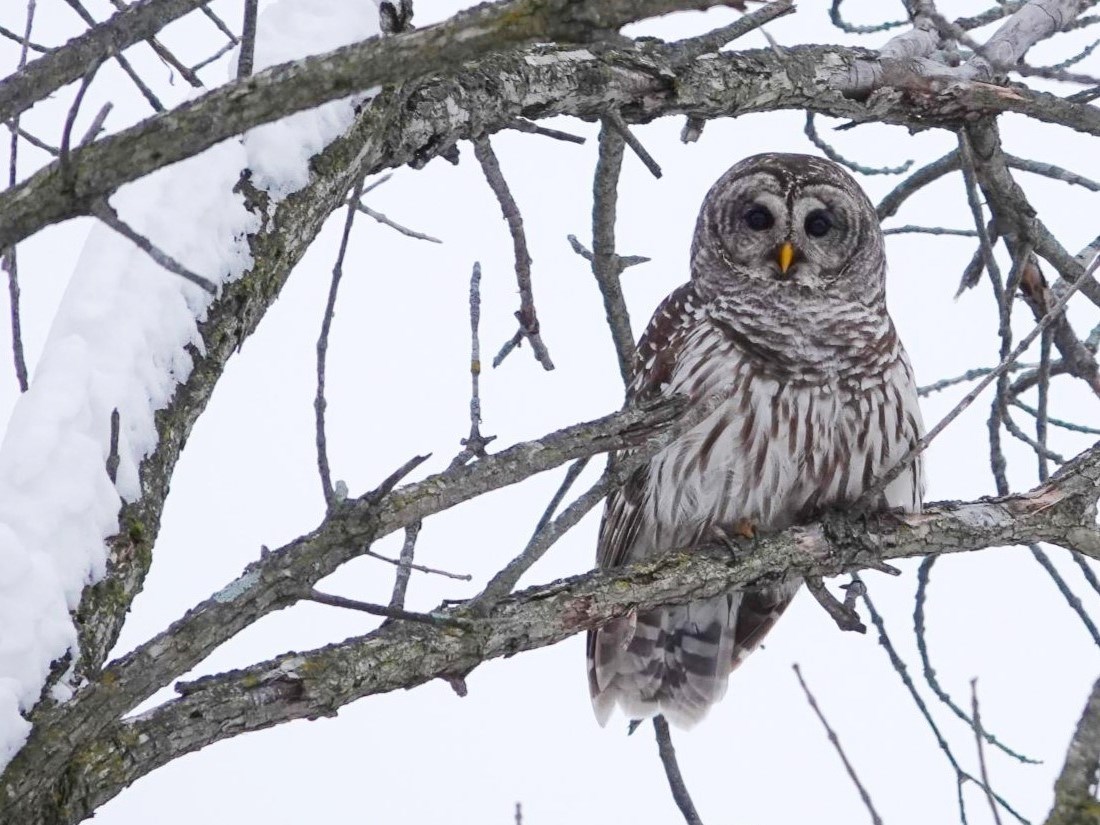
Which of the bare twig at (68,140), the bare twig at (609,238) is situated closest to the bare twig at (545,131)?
the bare twig at (609,238)

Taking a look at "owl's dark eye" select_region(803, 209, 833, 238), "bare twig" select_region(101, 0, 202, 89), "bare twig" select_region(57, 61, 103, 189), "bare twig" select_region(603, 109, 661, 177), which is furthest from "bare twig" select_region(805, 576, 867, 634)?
"bare twig" select_region(57, 61, 103, 189)

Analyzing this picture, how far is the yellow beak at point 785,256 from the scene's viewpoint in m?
4.45

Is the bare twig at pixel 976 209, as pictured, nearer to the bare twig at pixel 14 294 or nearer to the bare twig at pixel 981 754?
Result: the bare twig at pixel 981 754

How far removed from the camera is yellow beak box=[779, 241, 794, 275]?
14.6ft

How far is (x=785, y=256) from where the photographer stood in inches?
176

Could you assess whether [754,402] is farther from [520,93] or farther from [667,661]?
[520,93]

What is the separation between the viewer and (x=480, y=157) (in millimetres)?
3506

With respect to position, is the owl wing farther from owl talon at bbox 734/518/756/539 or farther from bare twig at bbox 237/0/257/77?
bare twig at bbox 237/0/257/77

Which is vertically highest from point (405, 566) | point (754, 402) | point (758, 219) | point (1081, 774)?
point (758, 219)

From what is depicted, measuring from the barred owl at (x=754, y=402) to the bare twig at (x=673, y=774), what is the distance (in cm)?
49

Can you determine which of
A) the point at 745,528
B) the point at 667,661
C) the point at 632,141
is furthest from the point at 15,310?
the point at 667,661

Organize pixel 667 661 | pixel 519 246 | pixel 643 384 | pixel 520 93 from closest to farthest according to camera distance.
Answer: pixel 520 93 < pixel 519 246 < pixel 643 384 < pixel 667 661

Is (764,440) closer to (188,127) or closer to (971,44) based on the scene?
(971,44)

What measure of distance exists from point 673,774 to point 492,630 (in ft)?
→ 2.85
